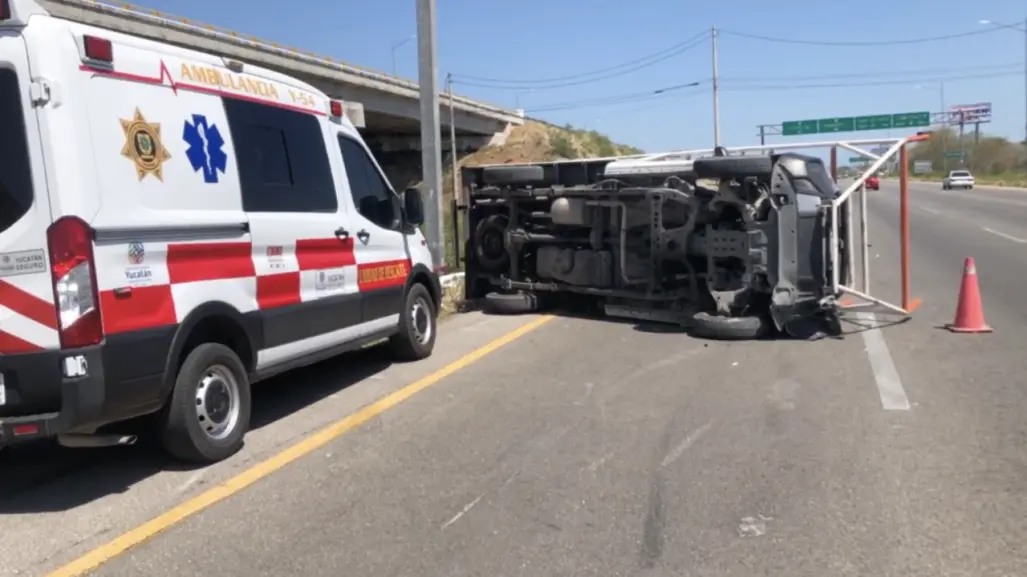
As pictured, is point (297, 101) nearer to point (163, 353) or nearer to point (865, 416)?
point (163, 353)

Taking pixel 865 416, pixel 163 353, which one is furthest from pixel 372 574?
pixel 865 416

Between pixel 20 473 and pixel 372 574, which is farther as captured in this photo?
pixel 20 473

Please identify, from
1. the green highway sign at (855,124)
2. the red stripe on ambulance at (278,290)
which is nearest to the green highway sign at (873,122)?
the green highway sign at (855,124)

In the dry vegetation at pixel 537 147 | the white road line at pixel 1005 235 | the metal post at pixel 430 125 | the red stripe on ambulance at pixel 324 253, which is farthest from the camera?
the dry vegetation at pixel 537 147

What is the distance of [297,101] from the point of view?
675cm

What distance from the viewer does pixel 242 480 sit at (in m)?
5.21

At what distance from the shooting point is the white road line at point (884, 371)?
6.68 m

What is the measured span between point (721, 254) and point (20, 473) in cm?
643

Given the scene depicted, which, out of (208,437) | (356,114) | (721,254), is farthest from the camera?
(721,254)

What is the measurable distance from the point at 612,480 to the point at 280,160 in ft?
10.2

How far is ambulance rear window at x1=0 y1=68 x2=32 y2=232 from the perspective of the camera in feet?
14.8

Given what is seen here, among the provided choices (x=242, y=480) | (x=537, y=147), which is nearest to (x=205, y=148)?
(x=242, y=480)

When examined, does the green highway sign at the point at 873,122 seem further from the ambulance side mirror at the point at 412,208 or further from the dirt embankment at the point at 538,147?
the ambulance side mirror at the point at 412,208

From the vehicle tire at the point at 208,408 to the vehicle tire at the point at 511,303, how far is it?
553 centimetres
